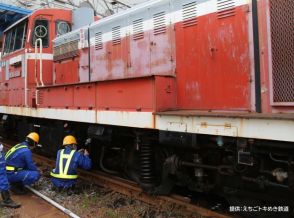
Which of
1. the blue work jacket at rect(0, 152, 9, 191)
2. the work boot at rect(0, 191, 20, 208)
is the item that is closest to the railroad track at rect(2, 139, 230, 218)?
the work boot at rect(0, 191, 20, 208)

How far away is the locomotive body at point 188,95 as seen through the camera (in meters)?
3.77

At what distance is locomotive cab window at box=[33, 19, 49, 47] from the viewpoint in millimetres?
8273

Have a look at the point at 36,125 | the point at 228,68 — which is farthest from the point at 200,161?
the point at 36,125

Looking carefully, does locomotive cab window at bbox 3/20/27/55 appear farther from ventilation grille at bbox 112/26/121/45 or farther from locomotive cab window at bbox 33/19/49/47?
ventilation grille at bbox 112/26/121/45

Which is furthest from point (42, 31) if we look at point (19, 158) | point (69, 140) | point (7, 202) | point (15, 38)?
point (7, 202)

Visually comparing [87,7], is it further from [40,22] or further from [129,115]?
[129,115]

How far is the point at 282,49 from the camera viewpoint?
3795mm

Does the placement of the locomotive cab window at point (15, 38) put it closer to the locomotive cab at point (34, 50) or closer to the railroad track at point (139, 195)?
the locomotive cab at point (34, 50)

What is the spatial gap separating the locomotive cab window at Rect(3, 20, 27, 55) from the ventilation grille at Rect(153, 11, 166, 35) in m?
4.23

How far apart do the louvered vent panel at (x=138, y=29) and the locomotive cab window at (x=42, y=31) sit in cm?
329

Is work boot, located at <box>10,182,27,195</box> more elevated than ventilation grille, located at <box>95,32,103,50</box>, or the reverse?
ventilation grille, located at <box>95,32,103,50</box>

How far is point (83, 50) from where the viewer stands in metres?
7.29

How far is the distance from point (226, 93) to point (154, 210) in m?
1.97

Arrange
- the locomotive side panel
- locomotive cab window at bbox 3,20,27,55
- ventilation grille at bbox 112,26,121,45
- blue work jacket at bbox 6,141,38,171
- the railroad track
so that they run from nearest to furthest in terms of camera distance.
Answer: the locomotive side panel < the railroad track < ventilation grille at bbox 112,26,121,45 < blue work jacket at bbox 6,141,38,171 < locomotive cab window at bbox 3,20,27,55
